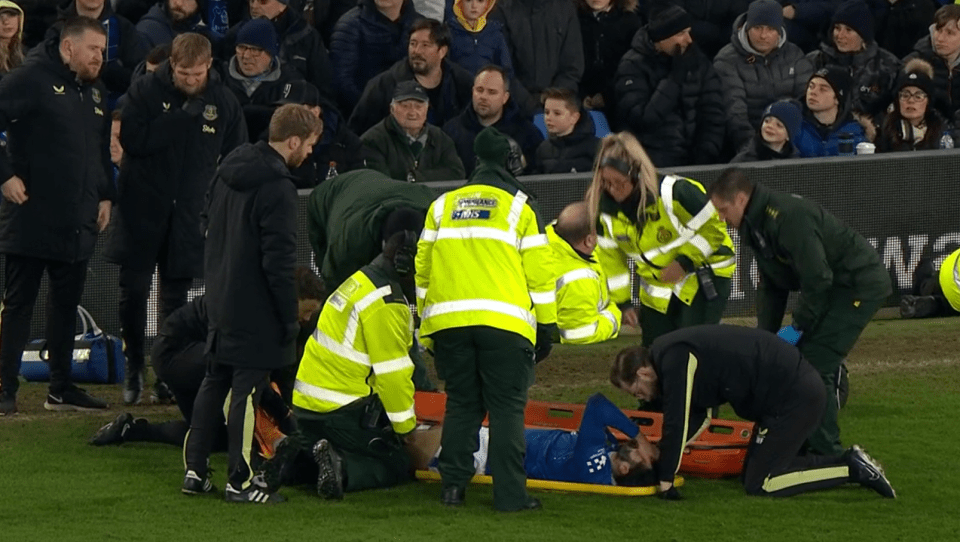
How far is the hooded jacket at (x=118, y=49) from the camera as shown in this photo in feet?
44.3

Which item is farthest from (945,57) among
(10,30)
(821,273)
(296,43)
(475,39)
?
(10,30)

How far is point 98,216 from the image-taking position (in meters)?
Answer: 11.1

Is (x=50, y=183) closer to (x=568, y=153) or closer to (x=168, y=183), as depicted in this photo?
(x=168, y=183)

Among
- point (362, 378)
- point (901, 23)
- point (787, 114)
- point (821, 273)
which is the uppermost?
point (901, 23)

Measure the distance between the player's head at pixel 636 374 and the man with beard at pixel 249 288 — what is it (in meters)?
1.64

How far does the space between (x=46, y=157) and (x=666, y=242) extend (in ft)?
12.0

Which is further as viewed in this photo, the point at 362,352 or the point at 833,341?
the point at 833,341

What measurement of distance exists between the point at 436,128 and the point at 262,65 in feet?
4.39

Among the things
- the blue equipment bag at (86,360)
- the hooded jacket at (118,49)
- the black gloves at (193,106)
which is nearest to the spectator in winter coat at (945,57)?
the hooded jacket at (118,49)

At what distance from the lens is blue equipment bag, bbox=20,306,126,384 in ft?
39.1

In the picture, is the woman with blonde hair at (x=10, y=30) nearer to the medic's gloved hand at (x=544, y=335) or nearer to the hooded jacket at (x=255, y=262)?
the hooded jacket at (x=255, y=262)

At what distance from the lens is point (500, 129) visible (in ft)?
46.0

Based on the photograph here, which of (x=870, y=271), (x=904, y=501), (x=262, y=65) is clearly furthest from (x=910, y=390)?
(x=262, y=65)

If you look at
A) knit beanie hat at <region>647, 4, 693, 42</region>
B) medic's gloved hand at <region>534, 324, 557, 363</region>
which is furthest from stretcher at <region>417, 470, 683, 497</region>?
knit beanie hat at <region>647, 4, 693, 42</region>
